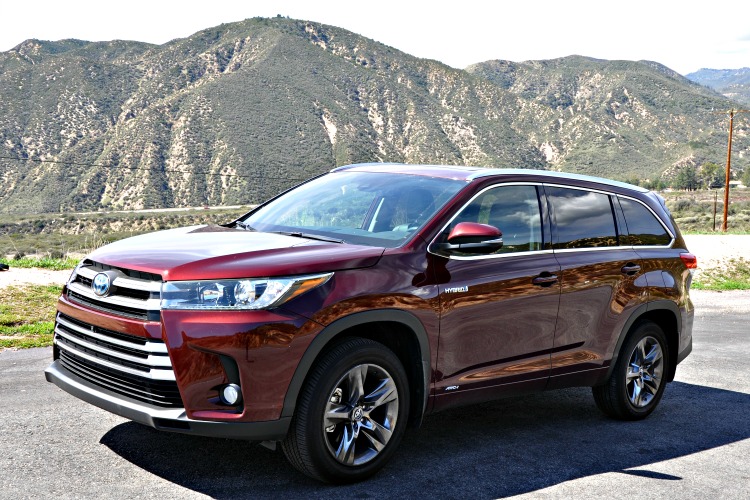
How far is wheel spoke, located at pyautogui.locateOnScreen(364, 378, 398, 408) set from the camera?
4605 mm

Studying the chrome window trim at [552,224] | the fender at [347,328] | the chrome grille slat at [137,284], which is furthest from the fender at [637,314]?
the chrome grille slat at [137,284]

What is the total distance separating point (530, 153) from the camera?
376 feet

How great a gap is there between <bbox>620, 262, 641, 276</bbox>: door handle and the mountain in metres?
73.4

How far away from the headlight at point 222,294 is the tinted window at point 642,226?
335 cm

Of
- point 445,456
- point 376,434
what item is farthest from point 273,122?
point 376,434

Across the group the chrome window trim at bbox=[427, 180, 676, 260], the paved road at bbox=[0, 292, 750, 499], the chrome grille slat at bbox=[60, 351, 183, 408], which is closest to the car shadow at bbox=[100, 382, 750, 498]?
the paved road at bbox=[0, 292, 750, 499]

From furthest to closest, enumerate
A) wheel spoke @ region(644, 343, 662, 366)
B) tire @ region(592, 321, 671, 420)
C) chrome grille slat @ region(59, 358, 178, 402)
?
wheel spoke @ region(644, 343, 662, 366) → tire @ region(592, 321, 671, 420) → chrome grille slat @ region(59, 358, 178, 402)

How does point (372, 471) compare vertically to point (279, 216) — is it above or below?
below

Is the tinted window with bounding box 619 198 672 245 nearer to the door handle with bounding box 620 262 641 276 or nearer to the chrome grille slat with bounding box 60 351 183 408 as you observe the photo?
the door handle with bounding box 620 262 641 276

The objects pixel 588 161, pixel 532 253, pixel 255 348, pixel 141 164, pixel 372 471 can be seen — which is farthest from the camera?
pixel 588 161

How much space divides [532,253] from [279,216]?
1.80 metres

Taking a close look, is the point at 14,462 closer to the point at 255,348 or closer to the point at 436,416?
the point at 255,348

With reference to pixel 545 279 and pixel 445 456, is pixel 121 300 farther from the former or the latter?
pixel 545 279

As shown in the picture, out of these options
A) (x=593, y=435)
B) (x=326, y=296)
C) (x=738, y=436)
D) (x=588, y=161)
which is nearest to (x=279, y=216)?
(x=326, y=296)
